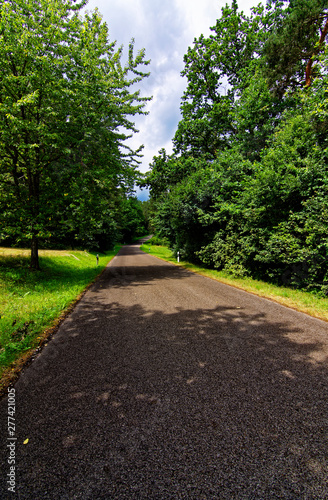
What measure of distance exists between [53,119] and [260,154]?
9626 millimetres

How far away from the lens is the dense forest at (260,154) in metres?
6.99

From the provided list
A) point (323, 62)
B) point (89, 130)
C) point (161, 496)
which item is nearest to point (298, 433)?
point (161, 496)

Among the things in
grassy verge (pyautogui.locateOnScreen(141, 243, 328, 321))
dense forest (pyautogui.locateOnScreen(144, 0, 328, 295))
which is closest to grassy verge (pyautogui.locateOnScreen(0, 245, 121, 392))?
grassy verge (pyautogui.locateOnScreen(141, 243, 328, 321))

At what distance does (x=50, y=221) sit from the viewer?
28.3ft

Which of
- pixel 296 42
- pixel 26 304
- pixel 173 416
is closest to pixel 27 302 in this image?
pixel 26 304

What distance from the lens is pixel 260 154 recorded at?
34.6 ft

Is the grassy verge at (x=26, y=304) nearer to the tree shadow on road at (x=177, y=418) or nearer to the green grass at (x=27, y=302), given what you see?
the green grass at (x=27, y=302)

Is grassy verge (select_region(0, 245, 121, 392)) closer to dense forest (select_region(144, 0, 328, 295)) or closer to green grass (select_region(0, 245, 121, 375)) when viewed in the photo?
green grass (select_region(0, 245, 121, 375))

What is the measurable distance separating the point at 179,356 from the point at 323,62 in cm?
983

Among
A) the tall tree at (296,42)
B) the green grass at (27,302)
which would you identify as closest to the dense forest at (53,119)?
the green grass at (27,302)

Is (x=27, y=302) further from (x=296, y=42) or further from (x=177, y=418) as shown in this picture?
(x=296, y=42)

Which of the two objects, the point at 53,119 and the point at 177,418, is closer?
the point at 177,418

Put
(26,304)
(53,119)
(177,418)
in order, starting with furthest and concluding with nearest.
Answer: (53,119)
(26,304)
(177,418)

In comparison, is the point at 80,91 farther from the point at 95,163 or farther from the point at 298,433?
the point at 298,433
